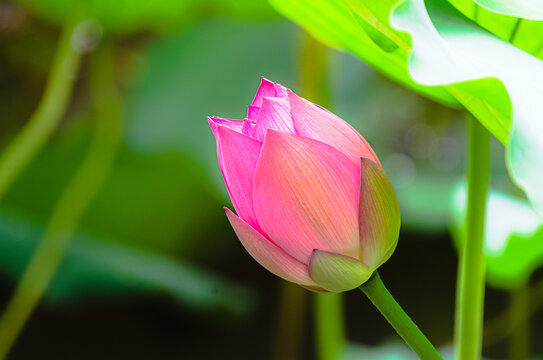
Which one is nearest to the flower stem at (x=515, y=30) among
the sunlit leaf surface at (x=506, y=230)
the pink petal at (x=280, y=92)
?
the pink petal at (x=280, y=92)

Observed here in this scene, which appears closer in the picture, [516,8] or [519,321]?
[516,8]

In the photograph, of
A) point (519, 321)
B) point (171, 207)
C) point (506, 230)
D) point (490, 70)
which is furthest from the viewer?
point (171, 207)

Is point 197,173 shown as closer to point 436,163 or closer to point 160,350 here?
point 160,350

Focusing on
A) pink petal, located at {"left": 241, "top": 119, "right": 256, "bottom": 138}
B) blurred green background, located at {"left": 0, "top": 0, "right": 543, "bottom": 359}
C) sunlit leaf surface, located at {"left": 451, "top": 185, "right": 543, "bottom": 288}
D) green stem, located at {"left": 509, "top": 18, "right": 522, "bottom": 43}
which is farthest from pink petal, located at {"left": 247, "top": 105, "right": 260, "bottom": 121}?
blurred green background, located at {"left": 0, "top": 0, "right": 543, "bottom": 359}

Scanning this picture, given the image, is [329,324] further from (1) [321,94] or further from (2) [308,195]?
(2) [308,195]

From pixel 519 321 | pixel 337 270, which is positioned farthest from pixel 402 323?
pixel 519 321

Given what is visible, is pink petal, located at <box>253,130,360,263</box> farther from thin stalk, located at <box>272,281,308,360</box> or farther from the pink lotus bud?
thin stalk, located at <box>272,281,308,360</box>

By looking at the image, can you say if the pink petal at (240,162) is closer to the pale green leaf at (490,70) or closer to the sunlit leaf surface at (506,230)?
the pale green leaf at (490,70)
